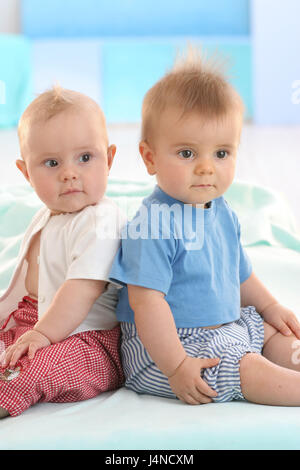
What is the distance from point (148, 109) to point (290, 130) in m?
4.32

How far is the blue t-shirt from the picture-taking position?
0.97 m

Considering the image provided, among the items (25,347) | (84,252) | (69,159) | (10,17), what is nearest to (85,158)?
(69,159)

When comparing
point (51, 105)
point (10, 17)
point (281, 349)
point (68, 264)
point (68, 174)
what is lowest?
point (281, 349)

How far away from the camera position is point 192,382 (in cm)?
95

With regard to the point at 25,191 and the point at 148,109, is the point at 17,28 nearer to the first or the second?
the point at 25,191

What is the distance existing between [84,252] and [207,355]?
0.78 feet

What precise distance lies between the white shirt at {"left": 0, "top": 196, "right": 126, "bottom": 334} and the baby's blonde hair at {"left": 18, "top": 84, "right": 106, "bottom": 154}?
0.48 ft

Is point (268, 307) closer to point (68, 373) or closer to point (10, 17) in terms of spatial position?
point (68, 373)

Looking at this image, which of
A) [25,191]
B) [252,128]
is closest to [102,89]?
[252,128]

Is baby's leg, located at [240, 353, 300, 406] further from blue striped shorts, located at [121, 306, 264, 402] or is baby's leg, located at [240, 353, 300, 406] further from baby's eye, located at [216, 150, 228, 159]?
baby's eye, located at [216, 150, 228, 159]

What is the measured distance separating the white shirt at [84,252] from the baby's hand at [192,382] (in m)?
0.17

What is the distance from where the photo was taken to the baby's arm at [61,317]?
0.99 meters

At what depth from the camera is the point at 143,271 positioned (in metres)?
0.96

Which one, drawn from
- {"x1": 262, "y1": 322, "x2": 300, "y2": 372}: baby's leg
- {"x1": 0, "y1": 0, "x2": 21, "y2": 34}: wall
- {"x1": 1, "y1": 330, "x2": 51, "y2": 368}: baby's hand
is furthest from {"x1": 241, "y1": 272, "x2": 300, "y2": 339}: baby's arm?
{"x1": 0, "y1": 0, "x2": 21, "y2": 34}: wall
